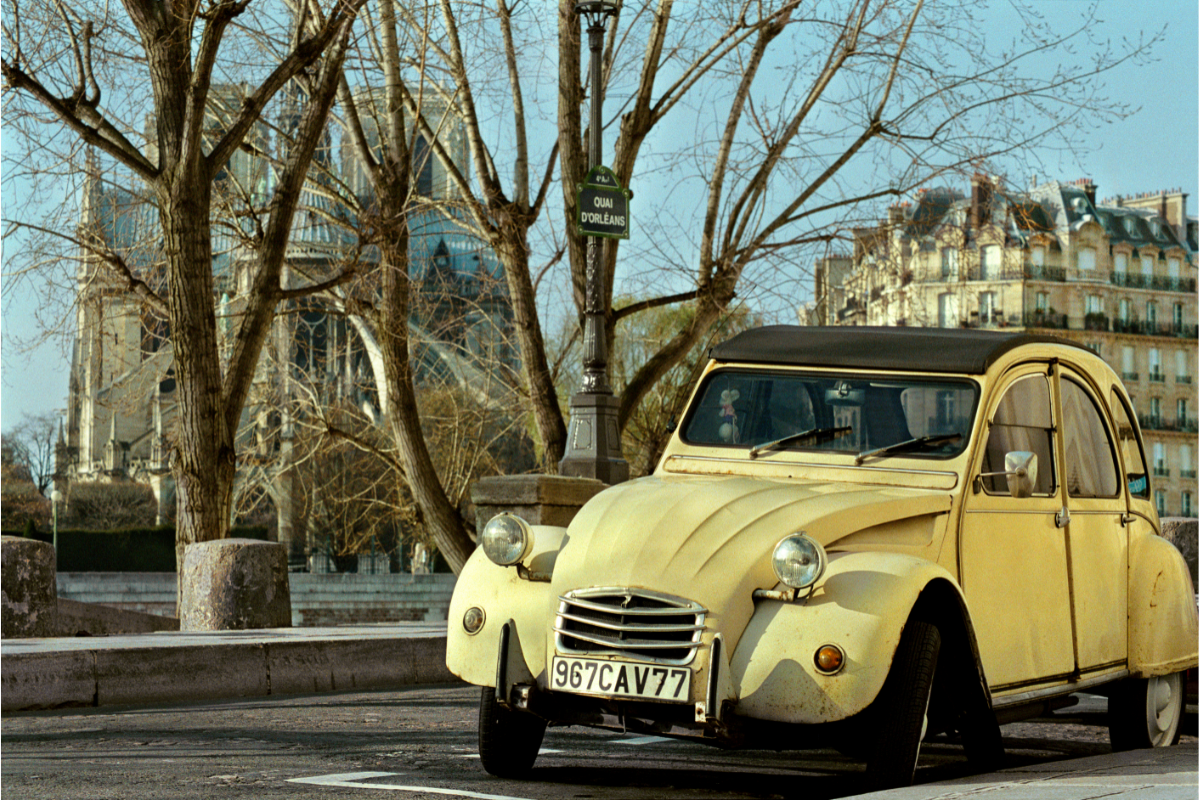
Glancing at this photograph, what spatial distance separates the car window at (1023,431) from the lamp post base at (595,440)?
7.30 metres

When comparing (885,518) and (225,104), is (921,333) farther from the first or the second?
(225,104)

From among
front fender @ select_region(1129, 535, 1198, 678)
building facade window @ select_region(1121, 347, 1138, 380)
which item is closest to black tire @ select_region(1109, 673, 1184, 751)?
front fender @ select_region(1129, 535, 1198, 678)

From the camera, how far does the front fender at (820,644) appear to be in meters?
5.40

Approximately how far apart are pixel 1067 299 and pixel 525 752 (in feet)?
264

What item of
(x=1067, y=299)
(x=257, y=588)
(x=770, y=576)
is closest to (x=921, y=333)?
(x=770, y=576)

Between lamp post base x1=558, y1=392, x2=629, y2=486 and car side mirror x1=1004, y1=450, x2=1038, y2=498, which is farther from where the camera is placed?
lamp post base x1=558, y1=392, x2=629, y2=486

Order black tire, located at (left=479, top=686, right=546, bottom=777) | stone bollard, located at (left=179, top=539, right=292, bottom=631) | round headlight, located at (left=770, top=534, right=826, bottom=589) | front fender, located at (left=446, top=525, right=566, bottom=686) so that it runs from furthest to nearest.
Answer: stone bollard, located at (left=179, top=539, right=292, bottom=631), black tire, located at (left=479, top=686, right=546, bottom=777), front fender, located at (left=446, top=525, right=566, bottom=686), round headlight, located at (left=770, top=534, right=826, bottom=589)

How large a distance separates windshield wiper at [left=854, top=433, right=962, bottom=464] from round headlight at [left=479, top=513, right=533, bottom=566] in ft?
4.94

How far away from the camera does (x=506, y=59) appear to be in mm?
18938

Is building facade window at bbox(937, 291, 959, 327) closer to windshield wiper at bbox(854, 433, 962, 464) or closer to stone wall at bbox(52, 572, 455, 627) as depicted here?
stone wall at bbox(52, 572, 455, 627)

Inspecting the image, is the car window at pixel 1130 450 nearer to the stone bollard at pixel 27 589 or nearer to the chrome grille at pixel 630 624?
the chrome grille at pixel 630 624

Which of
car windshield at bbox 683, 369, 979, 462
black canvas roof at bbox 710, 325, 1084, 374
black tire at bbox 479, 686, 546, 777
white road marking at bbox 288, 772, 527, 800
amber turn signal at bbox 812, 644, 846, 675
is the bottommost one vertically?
white road marking at bbox 288, 772, 527, 800

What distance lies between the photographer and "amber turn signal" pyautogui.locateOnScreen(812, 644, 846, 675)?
5.40 metres

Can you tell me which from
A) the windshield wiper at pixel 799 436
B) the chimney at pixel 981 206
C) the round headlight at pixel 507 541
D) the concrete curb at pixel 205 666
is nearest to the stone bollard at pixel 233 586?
the concrete curb at pixel 205 666
